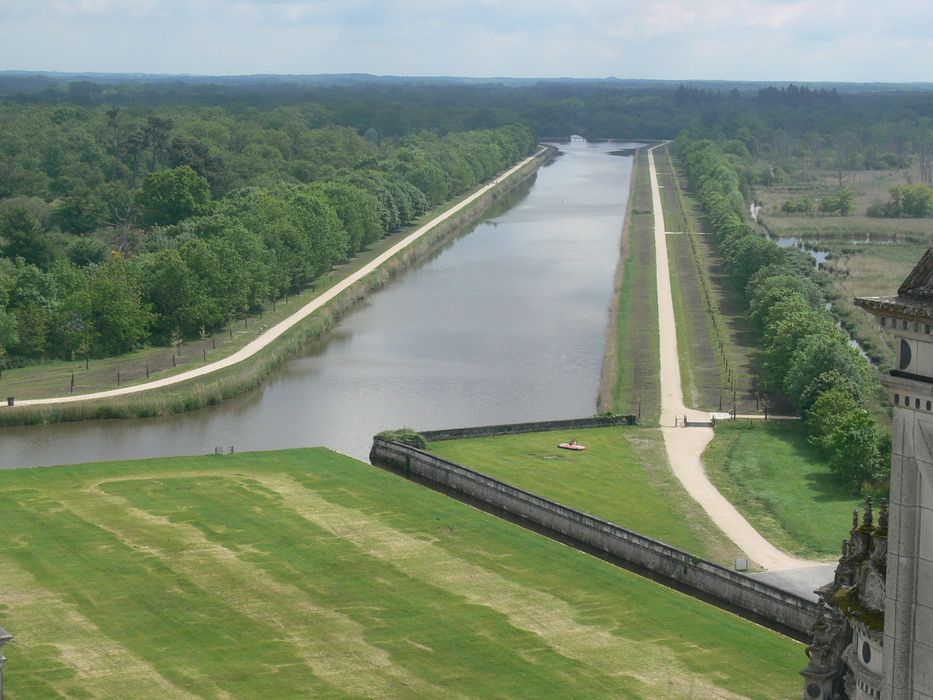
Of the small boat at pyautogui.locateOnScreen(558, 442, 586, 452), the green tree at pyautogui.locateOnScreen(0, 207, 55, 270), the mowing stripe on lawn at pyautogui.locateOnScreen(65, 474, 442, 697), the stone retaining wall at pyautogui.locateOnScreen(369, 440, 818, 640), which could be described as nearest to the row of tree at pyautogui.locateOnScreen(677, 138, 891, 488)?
the small boat at pyautogui.locateOnScreen(558, 442, 586, 452)

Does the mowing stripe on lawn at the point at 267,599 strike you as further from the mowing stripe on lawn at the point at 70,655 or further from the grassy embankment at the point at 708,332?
the grassy embankment at the point at 708,332

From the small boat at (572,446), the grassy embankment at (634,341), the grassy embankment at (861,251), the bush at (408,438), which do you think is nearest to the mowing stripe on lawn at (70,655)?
the bush at (408,438)

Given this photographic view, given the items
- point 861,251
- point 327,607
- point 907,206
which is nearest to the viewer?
point 327,607

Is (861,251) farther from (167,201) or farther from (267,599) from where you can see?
(267,599)

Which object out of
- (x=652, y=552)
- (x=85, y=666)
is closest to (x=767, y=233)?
(x=652, y=552)

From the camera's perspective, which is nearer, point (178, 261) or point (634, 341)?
point (634, 341)

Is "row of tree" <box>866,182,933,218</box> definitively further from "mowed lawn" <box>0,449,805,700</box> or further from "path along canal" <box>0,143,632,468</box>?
"mowed lawn" <box>0,449,805,700</box>

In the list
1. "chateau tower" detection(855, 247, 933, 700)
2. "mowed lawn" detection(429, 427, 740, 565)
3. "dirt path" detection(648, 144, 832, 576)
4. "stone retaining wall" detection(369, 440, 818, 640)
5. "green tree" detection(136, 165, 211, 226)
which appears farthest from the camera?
"green tree" detection(136, 165, 211, 226)

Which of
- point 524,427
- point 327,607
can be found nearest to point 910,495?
point 327,607
